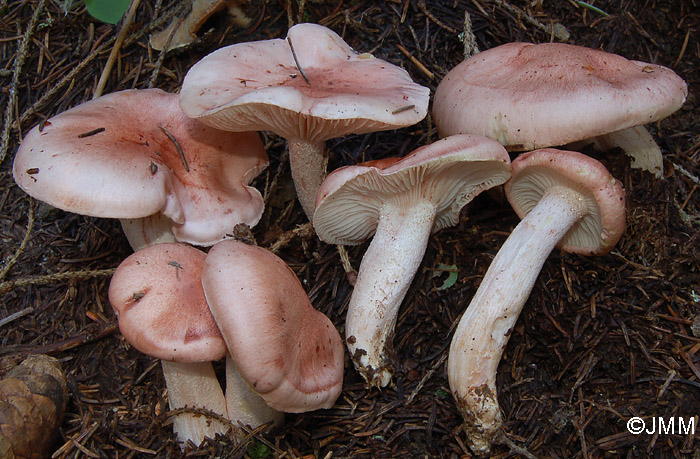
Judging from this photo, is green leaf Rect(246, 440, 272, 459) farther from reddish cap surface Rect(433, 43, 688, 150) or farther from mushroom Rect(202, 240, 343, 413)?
reddish cap surface Rect(433, 43, 688, 150)

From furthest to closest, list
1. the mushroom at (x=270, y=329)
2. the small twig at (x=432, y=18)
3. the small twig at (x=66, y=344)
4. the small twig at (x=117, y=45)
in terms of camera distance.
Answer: the small twig at (x=432, y=18) → the small twig at (x=117, y=45) → the small twig at (x=66, y=344) → the mushroom at (x=270, y=329)

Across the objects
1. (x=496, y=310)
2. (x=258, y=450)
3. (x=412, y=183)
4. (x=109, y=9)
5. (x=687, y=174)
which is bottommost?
(x=258, y=450)

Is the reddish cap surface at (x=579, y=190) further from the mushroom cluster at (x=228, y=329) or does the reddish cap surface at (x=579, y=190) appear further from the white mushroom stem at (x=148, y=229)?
the white mushroom stem at (x=148, y=229)

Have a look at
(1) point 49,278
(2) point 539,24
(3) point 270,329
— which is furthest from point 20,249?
(2) point 539,24

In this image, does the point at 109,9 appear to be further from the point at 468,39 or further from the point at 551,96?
the point at 551,96

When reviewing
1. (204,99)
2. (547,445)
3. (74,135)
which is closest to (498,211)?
(547,445)

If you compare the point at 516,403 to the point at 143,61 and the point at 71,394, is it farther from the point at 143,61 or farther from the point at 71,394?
the point at 143,61

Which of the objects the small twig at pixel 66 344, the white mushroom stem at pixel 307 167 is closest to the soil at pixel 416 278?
the small twig at pixel 66 344
